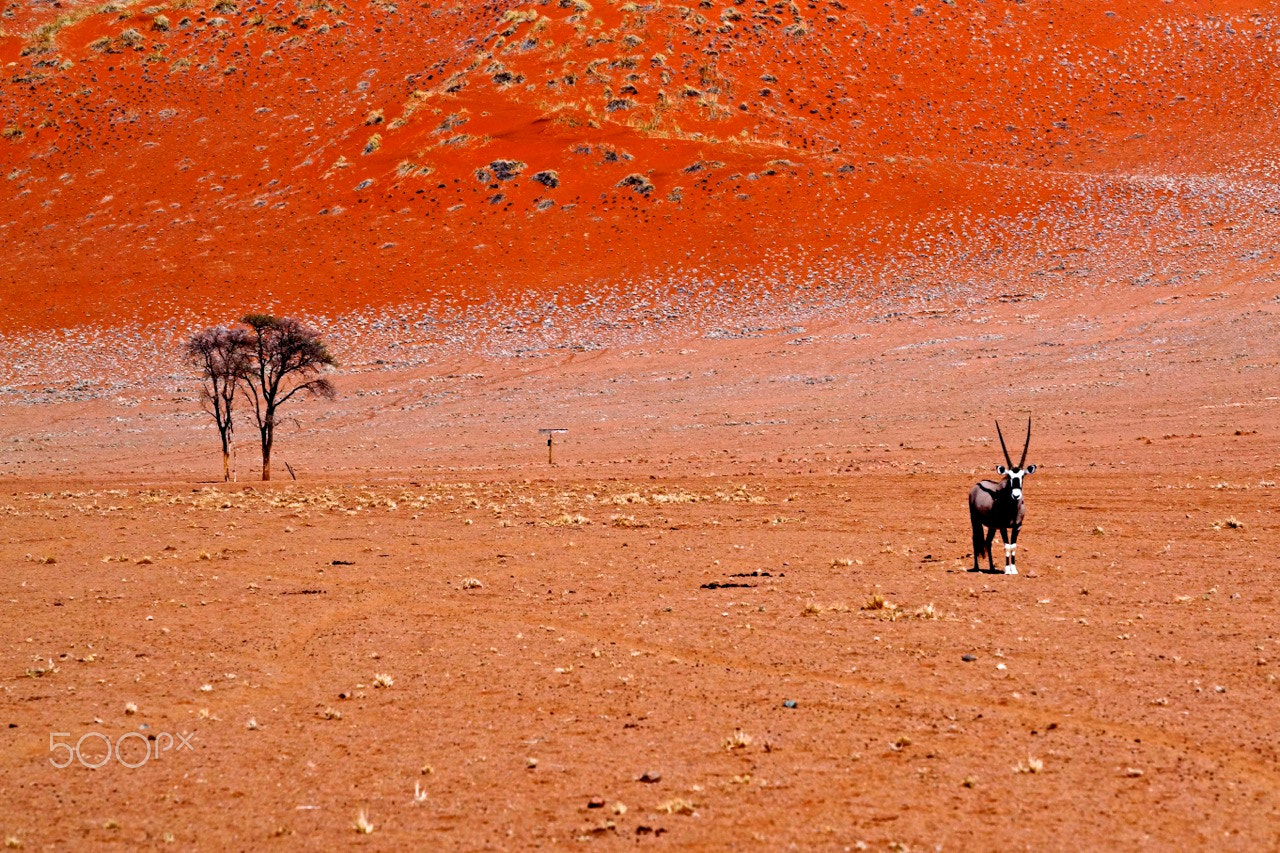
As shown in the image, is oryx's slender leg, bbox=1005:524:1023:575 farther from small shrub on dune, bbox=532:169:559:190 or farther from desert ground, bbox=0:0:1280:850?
small shrub on dune, bbox=532:169:559:190

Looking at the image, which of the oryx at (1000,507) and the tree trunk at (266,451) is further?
the tree trunk at (266,451)

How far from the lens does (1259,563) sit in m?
16.7

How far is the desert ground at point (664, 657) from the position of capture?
860 cm

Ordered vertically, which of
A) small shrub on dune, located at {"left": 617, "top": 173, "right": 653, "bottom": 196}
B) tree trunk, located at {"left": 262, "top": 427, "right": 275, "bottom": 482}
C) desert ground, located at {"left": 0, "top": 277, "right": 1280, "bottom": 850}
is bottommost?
desert ground, located at {"left": 0, "top": 277, "right": 1280, "bottom": 850}

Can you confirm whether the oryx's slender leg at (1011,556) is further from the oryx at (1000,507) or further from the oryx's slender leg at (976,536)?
the oryx's slender leg at (976,536)

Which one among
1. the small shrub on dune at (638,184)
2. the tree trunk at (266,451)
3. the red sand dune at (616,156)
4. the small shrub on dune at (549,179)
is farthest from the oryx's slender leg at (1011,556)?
the small shrub on dune at (549,179)

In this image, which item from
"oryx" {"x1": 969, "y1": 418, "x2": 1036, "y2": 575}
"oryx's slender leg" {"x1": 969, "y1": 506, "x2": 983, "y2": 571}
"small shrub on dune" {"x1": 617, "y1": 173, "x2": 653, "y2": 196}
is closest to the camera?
"oryx" {"x1": 969, "y1": 418, "x2": 1036, "y2": 575}

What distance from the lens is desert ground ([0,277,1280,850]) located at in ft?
28.2

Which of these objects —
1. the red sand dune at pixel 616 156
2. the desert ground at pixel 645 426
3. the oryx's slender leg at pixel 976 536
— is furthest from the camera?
the red sand dune at pixel 616 156

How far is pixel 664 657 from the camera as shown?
41.9 feet

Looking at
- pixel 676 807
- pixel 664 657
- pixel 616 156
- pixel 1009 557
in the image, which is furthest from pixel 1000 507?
pixel 616 156

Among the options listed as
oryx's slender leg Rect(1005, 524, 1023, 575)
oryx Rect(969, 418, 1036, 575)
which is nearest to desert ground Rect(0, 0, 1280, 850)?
oryx's slender leg Rect(1005, 524, 1023, 575)

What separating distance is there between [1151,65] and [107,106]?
80.2m

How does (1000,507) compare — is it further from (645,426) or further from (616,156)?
(616,156)
